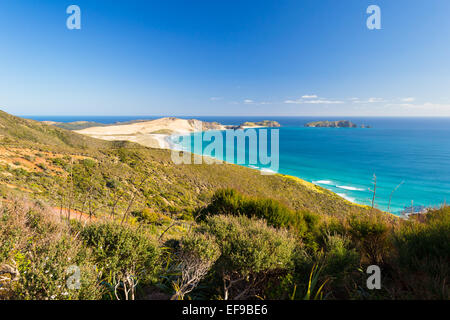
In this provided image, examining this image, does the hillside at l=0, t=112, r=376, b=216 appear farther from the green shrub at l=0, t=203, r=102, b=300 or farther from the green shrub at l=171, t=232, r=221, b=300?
the green shrub at l=171, t=232, r=221, b=300

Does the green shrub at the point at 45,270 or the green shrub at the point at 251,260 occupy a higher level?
the green shrub at the point at 45,270

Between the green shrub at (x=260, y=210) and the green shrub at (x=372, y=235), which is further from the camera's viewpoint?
the green shrub at (x=260, y=210)

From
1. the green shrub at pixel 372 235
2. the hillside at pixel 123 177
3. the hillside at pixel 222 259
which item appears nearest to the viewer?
the hillside at pixel 222 259

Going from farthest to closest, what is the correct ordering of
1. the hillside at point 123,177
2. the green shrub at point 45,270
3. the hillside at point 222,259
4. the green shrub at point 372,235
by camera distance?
the hillside at point 123,177, the green shrub at point 372,235, the hillside at point 222,259, the green shrub at point 45,270

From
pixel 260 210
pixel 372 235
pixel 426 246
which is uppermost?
pixel 426 246

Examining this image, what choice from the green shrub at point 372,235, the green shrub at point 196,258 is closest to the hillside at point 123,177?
the green shrub at point 372,235

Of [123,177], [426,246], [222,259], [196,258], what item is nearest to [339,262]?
[426,246]

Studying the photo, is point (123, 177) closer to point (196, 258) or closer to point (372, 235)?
point (196, 258)

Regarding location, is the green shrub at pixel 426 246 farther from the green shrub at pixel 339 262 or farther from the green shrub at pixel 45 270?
the green shrub at pixel 45 270
